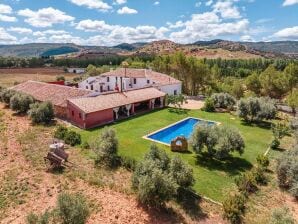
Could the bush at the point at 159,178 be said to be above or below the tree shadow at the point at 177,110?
above

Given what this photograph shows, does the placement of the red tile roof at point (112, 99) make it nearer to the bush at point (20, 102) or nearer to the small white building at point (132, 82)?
the small white building at point (132, 82)

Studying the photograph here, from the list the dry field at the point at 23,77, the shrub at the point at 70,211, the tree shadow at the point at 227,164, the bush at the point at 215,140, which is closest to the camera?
the shrub at the point at 70,211

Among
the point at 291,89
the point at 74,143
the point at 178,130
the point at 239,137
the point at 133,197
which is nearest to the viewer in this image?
the point at 133,197

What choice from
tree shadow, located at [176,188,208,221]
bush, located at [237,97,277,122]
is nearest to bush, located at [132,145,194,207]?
tree shadow, located at [176,188,208,221]

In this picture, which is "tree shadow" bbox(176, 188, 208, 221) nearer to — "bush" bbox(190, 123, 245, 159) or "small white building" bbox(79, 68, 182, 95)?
"bush" bbox(190, 123, 245, 159)

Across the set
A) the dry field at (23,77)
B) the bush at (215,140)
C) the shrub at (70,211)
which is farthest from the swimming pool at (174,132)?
the dry field at (23,77)

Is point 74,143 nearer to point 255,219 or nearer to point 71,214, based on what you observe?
point 71,214

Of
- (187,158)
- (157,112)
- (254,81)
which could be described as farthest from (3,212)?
(254,81)
